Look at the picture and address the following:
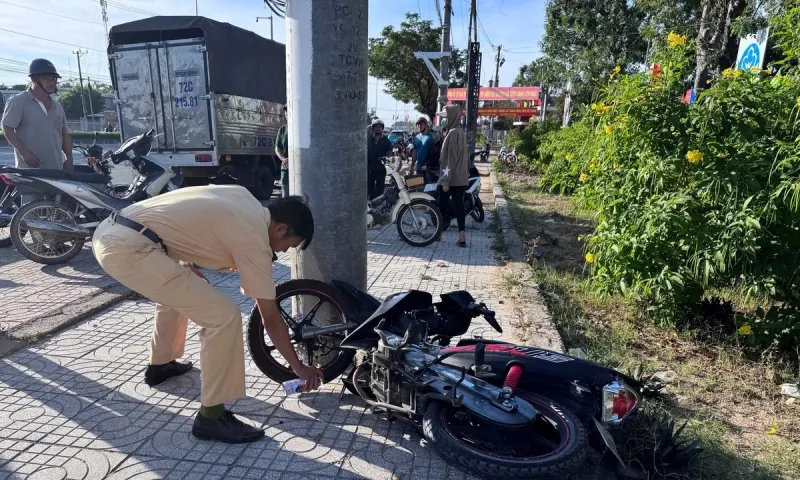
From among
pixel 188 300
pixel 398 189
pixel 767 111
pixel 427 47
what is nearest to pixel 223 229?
pixel 188 300

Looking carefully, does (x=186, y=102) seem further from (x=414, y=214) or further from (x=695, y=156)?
(x=695, y=156)

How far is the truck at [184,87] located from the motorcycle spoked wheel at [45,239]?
3.81 meters

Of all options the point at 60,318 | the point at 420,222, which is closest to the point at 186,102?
the point at 420,222

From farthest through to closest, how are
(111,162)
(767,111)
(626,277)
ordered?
1. (111,162)
2. (626,277)
3. (767,111)

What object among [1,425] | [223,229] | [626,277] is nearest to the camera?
[223,229]

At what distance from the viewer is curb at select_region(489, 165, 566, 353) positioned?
3.95 metres

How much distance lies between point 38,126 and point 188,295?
4.82 metres

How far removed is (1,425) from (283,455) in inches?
60.7

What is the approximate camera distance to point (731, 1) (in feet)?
34.1

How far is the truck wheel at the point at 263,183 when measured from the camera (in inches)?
448

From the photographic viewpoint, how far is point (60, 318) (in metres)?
4.12

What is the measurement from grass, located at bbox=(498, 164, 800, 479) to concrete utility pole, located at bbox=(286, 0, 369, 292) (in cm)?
202

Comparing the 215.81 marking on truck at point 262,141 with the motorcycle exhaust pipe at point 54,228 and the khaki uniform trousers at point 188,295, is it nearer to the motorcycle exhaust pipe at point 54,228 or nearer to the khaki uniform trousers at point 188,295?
the motorcycle exhaust pipe at point 54,228

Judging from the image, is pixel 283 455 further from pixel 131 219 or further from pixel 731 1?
pixel 731 1
